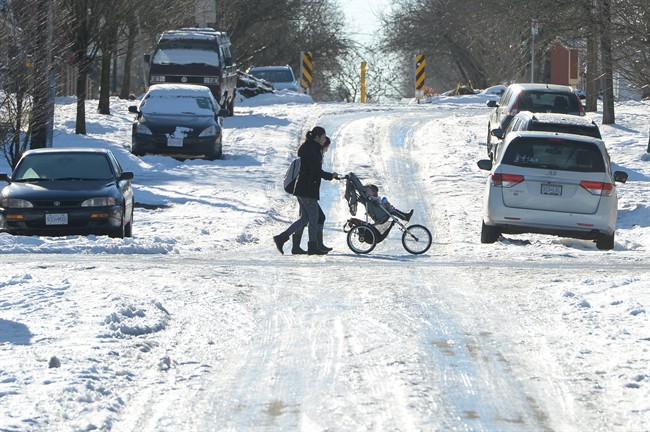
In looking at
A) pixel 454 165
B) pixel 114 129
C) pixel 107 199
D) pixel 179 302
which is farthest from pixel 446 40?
pixel 179 302

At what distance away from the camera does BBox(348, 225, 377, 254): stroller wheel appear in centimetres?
1614

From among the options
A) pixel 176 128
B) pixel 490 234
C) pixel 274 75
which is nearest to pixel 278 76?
pixel 274 75

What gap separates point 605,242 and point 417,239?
8.29 ft

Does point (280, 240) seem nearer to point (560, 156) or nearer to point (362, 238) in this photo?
point (362, 238)

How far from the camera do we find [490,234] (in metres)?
16.9

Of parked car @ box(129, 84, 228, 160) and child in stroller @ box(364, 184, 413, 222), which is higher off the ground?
parked car @ box(129, 84, 228, 160)

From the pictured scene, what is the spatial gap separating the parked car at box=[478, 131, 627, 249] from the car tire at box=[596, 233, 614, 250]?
0.01m

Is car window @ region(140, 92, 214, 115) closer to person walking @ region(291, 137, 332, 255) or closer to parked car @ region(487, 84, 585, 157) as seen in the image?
parked car @ region(487, 84, 585, 157)

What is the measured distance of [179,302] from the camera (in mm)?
11273

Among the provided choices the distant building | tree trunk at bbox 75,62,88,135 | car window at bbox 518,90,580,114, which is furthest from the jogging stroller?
the distant building

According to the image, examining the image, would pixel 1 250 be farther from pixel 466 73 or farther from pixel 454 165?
pixel 466 73

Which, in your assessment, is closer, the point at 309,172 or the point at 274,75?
the point at 309,172

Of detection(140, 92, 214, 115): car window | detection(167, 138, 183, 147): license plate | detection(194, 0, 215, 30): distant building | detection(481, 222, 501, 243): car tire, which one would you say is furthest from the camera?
detection(194, 0, 215, 30): distant building

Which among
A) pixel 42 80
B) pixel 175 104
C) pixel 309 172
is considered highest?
pixel 42 80
